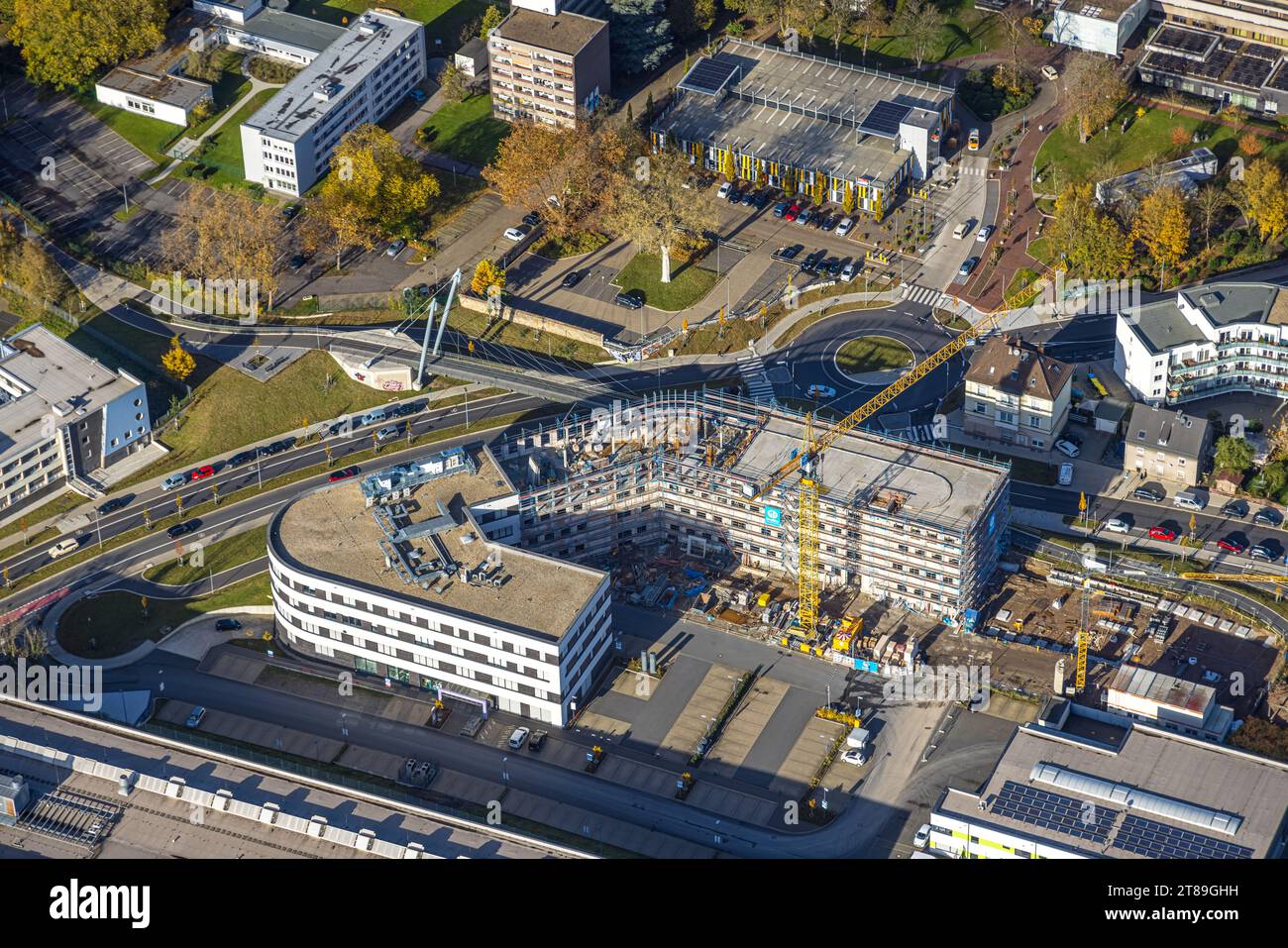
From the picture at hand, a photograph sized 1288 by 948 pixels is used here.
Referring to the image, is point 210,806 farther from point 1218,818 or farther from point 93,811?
point 1218,818

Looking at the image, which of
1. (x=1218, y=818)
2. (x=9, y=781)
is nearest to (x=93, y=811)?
(x=9, y=781)
